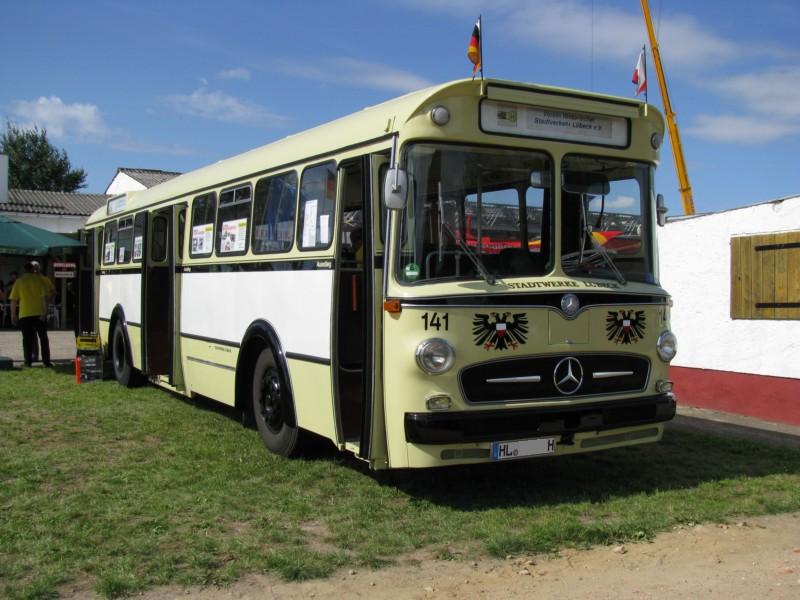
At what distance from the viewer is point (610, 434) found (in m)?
6.77

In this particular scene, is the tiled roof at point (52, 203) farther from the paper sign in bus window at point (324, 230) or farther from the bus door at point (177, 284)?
the paper sign in bus window at point (324, 230)

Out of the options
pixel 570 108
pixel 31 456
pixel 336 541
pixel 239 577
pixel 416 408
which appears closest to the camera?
pixel 239 577

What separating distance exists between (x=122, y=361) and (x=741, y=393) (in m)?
8.64

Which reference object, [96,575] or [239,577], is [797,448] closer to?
[239,577]

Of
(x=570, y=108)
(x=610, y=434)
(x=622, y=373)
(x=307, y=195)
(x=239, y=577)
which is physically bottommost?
(x=239, y=577)

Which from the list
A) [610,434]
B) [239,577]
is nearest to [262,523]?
[239,577]

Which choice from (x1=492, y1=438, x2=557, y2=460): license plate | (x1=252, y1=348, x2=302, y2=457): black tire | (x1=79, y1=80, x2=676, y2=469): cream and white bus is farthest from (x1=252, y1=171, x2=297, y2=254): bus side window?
(x1=492, y1=438, x2=557, y2=460): license plate

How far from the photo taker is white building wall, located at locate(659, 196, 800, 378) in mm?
10414

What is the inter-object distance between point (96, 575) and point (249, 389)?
379 cm

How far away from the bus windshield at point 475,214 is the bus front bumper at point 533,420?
3.12ft

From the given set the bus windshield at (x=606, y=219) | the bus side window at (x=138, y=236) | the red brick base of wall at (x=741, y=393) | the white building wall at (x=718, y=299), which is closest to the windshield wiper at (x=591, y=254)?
the bus windshield at (x=606, y=219)

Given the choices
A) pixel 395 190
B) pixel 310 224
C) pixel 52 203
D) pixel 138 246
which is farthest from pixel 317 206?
pixel 52 203

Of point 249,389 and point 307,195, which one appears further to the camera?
point 249,389

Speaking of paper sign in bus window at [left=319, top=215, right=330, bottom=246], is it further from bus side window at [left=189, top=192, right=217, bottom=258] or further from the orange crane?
the orange crane
